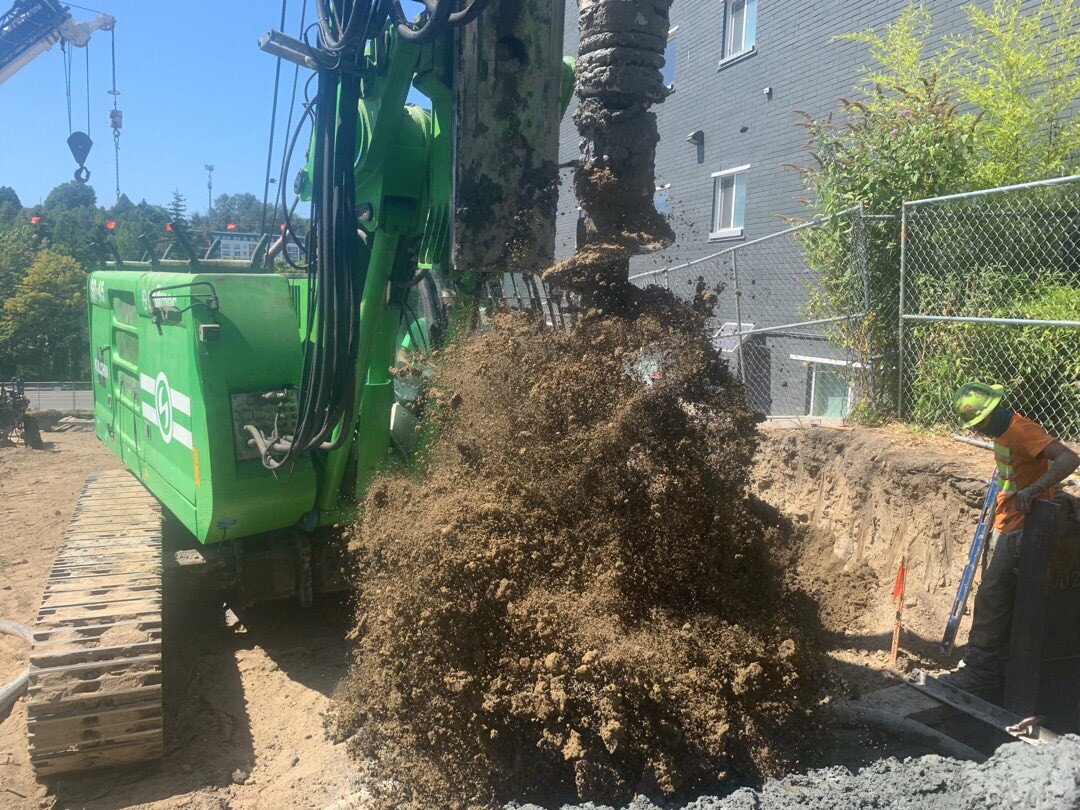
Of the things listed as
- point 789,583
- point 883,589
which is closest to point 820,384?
point 883,589

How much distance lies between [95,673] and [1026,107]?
287 inches

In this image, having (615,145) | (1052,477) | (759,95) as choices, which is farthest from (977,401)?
(759,95)

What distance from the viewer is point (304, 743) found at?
153 inches

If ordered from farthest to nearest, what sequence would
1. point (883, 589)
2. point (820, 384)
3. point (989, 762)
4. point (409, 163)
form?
point (820, 384) → point (883, 589) → point (409, 163) → point (989, 762)

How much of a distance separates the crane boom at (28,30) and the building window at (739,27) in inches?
487

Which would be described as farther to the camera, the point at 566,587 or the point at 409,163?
the point at 409,163

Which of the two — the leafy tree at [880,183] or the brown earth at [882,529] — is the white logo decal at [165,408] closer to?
the brown earth at [882,529]

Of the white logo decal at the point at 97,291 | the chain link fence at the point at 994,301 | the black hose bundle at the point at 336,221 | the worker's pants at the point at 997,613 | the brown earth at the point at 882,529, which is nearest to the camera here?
the black hose bundle at the point at 336,221

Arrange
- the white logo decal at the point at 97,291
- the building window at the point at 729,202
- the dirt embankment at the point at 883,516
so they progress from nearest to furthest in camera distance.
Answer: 1. the dirt embankment at the point at 883,516
2. the white logo decal at the point at 97,291
3. the building window at the point at 729,202

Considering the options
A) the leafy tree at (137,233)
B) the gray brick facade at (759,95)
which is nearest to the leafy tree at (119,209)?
the leafy tree at (137,233)

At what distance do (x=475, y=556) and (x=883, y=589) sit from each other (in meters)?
3.64

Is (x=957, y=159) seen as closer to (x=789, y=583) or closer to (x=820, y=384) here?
(x=820, y=384)

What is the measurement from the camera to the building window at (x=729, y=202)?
43.2ft

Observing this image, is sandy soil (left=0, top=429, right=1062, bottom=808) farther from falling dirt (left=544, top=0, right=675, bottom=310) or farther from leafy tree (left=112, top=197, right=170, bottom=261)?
leafy tree (left=112, top=197, right=170, bottom=261)
